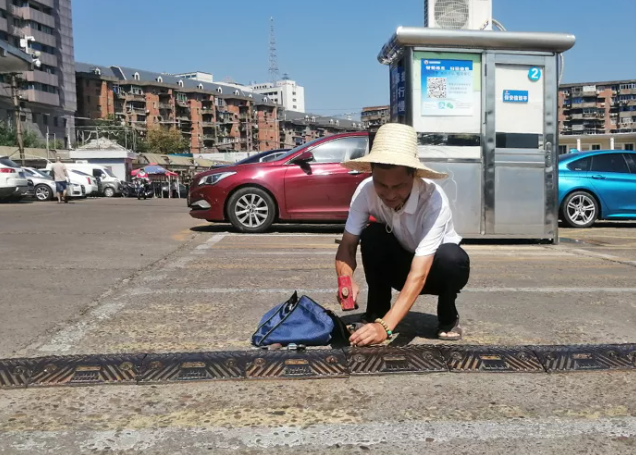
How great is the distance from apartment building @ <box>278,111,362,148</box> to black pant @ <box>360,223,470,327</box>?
133 meters

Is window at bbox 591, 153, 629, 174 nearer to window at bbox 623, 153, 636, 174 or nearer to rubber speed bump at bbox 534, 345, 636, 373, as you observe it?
window at bbox 623, 153, 636, 174

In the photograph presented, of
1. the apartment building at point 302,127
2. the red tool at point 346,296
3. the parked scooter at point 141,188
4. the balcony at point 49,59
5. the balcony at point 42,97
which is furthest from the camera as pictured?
the apartment building at point 302,127

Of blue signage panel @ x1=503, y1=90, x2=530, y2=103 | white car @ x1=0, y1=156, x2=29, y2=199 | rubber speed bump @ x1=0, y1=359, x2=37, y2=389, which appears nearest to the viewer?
rubber speed bump @ x1=0, y1=359, x2=37, y2=389

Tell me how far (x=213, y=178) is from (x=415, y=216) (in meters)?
6.75

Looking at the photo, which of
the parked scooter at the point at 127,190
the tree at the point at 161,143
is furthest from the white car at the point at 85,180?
the tree at the point at 161,143

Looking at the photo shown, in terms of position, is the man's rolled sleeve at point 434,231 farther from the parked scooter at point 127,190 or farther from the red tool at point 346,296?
the parked scooter at point 127,190

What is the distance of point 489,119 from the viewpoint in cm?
774

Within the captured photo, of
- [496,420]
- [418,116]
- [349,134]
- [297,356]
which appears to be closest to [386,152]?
[297,356]

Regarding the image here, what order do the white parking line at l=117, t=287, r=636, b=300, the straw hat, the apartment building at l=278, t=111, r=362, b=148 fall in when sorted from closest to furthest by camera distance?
the straw hat, the white parking line at l=117, t=287, r=636, b=300, the apartment building at l=278, t=111, r=362, b=148

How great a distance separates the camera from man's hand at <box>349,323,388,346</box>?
2659 mm

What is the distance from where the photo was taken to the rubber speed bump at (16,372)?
102 inches

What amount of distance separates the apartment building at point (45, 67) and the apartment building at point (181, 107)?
863 centimetres

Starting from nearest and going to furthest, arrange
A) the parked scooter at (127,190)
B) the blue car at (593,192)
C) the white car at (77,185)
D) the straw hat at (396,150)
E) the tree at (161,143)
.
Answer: the straw hat at (396,150)
the blue car at (593,192)
the white car at (77,185)
the parked scooter at (127,190)
the tree at (161,143)

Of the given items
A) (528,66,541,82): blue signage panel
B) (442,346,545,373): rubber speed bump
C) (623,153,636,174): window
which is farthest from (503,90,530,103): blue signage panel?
(442,346,545,373): rubber speed bump
